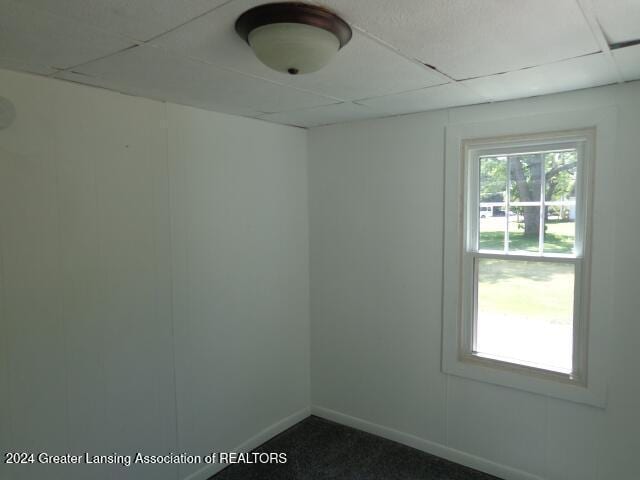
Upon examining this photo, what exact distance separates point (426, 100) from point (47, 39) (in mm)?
1965

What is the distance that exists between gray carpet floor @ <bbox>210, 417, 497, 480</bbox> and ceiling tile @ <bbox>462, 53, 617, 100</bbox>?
7.99 ft

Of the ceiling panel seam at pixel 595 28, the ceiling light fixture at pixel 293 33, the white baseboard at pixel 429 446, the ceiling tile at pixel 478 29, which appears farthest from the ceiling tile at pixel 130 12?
the white baseboard at pixel 429 446

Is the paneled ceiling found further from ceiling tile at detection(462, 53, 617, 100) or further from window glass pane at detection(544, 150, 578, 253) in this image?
window glass pane at detection(544, 150, 578, 253)

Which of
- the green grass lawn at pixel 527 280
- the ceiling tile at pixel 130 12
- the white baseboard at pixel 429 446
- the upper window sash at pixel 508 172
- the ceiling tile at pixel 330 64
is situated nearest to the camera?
the ceiling tile at pixel 130 12

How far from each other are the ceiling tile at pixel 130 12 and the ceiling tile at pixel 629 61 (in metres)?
1.65

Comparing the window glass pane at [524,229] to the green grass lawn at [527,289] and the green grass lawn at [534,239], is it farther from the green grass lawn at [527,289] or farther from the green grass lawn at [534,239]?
the green grass lawn at [527,289]

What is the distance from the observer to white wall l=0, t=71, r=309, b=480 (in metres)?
1.95

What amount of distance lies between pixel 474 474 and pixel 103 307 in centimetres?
255

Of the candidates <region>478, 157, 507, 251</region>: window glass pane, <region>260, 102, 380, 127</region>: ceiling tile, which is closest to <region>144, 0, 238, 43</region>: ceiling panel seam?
<region>260, 102, 380, 127</region>: ceiling tile

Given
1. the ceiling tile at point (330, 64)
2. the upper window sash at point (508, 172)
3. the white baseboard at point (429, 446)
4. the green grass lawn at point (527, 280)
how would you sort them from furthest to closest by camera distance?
the white baseboard at point (429, 446) → the green grass lawn at point (527, 280) → the upper window sash at point (508, 172) → the ceiling tile at point (330, 64)

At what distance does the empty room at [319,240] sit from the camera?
5.36 ft

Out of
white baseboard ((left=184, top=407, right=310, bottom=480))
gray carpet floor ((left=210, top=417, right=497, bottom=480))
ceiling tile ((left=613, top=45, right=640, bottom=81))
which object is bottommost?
gray carpet floor ((left=210, top=417, right=497, bottom=480))

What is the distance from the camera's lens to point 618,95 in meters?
2.27

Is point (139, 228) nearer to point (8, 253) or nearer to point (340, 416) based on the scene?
point (8, 253)
